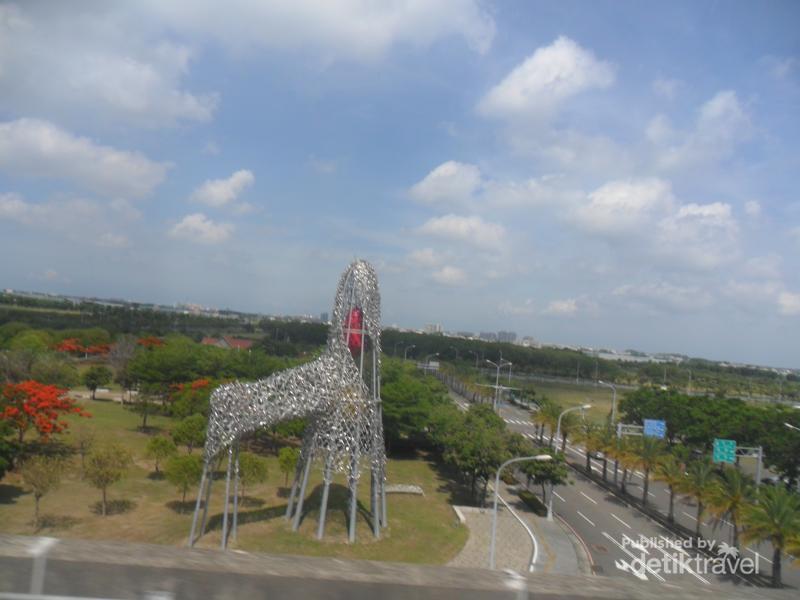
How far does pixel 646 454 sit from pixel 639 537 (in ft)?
14.9

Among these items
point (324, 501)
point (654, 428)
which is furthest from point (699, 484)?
point (324, 501)

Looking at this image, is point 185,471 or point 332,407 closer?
point 332,407

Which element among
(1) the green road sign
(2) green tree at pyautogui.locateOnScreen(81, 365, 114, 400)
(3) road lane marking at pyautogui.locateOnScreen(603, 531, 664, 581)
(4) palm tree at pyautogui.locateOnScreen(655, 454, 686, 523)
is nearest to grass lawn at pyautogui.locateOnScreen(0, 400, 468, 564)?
(3) road lane marking at pyautogui.locateOnScreen(603, 531, 664, 581)

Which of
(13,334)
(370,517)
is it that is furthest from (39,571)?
(13,334)

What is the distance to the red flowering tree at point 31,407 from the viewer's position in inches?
958

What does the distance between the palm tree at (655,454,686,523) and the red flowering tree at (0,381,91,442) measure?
24611 millimetres

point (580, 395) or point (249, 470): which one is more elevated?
point (580, 395)

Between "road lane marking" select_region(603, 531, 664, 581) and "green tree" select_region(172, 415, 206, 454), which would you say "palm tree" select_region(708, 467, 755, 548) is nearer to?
"road lane marking" select_region(603, 531, 664, 581)

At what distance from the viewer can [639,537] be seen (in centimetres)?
2222

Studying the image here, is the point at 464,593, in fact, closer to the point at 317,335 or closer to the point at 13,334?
the point at 13,334

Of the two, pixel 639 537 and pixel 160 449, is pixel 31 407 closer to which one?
pixel 160 449

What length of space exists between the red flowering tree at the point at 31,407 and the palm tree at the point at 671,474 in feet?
80.7

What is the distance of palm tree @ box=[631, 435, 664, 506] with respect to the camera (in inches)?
1005

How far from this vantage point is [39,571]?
291cm
